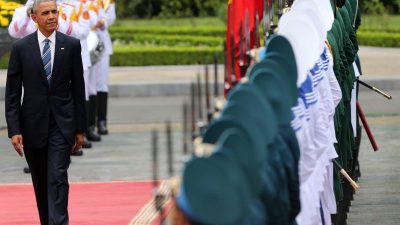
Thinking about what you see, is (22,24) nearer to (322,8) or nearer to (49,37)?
(49,37)

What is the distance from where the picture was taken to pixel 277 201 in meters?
4.90

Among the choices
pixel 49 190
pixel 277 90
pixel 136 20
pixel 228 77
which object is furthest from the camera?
pixel 136 20

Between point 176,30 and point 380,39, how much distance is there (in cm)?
521

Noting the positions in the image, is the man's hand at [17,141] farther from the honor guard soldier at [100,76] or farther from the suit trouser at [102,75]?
the suit trouser at [102,75]

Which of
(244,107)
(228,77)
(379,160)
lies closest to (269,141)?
(244,107)

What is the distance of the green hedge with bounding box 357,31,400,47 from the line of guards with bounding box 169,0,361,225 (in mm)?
19547

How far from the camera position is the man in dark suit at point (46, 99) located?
29.5ft

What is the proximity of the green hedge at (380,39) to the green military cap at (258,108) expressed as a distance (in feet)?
78.8

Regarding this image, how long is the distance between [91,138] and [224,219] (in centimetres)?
Answer: 1182

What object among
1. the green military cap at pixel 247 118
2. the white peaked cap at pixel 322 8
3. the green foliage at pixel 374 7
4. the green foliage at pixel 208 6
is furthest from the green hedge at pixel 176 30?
the green military cap at pixel 247 118

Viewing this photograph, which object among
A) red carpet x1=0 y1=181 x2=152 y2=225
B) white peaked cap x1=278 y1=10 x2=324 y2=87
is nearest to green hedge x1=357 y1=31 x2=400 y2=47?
red carpet x1=0 y1=181 x2=152 y2=225

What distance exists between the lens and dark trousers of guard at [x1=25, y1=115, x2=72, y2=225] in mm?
8898

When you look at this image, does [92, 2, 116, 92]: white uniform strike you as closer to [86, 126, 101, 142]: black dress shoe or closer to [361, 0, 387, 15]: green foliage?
[86, 126, 101, 142]: black dress shoe

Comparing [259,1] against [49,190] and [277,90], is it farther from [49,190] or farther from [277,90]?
[277,90]
